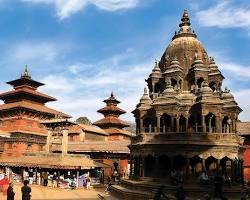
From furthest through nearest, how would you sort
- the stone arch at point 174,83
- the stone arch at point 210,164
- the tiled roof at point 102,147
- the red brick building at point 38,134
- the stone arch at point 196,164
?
the tiled roof at point 102,147 → the red brick building at point 38,134 → the stone arch at point 174,83 → the stone arch at point 210,164 → the stone arch at point 196,164

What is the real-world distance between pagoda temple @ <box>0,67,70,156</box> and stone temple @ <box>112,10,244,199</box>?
21.1 metres

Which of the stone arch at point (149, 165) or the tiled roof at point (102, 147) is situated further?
the tiled roof at point (102, 147)

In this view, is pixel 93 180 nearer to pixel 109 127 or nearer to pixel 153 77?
pixel 153 77

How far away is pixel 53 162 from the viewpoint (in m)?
37.2

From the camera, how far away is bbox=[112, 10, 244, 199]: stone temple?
2598cm

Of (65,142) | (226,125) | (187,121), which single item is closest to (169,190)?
(187,121)

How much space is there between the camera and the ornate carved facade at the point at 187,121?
26.1 m

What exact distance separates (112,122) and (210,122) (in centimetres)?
3757

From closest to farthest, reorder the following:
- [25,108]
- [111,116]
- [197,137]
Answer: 1. [197,137]
2. [25,108]
3. [111,116]

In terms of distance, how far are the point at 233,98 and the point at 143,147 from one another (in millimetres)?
8715

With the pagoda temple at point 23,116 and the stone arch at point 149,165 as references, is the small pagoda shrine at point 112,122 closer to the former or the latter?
the pagoda temple at point 23,116

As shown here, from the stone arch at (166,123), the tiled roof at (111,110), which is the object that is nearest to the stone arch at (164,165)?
the stone arch at (166,123)

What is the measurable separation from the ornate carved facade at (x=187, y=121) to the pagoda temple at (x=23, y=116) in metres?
21.3

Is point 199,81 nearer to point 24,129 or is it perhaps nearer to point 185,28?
point 185,28
